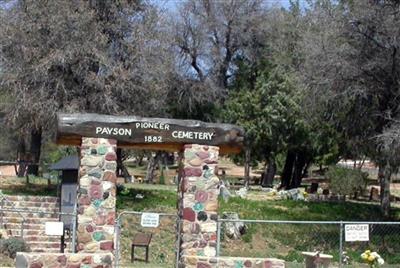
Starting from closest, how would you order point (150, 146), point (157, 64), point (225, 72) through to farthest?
1. point (150, 146)
2. point (157, 64)
3. point (225, 72)

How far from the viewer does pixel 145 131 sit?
15992 millimetres

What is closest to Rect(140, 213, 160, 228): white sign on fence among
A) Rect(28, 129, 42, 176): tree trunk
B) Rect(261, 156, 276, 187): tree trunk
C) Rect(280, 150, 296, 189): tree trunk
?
Rect(28, 129, 42, 176): tree trunk

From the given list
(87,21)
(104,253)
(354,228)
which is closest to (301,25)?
(87,21)

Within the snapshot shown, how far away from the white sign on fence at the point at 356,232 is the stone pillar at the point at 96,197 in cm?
516

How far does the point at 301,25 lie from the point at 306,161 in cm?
1035

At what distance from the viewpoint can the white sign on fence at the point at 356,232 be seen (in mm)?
16422

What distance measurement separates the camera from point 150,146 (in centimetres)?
1641

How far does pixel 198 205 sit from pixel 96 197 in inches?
84.9

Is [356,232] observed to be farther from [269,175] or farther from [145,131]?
[269,175]

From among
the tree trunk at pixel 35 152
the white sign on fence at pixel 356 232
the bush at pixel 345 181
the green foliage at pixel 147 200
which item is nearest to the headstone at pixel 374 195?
the bush at pixel 345 181

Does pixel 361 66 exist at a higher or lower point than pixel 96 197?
higher

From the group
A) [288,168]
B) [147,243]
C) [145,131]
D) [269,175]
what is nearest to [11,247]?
[147,243]

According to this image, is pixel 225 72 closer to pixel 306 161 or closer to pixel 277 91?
pixel 277 91

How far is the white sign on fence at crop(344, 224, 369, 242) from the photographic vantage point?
1642 cm
